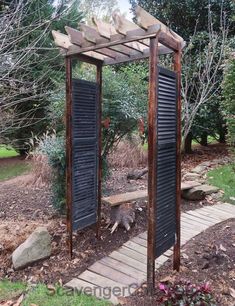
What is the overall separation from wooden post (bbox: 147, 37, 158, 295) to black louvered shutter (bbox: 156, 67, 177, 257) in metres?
0.09

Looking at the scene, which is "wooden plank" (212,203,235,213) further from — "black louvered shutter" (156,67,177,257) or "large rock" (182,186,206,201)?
"black louvered shutter" (156,67,177,257)

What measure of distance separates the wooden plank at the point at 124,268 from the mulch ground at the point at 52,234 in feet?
0.35

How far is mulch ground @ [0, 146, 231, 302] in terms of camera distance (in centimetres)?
264

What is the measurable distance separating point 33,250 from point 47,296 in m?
0.55

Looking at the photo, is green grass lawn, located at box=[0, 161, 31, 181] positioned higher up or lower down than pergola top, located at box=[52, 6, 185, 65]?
lower down

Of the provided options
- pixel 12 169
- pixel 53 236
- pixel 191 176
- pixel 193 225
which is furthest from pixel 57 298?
pixel 12 169

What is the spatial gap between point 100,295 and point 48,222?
1540 mm

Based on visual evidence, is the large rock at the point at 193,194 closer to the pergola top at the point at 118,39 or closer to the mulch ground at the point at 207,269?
the mulch ground at the point at 207,269

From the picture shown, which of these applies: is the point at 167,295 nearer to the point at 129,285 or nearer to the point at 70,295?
the point at 129,285

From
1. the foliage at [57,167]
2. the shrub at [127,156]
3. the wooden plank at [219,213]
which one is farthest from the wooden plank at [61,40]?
the shrub at [127,156]

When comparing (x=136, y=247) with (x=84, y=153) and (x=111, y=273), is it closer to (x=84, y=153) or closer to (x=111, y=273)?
(x=111, y=273)

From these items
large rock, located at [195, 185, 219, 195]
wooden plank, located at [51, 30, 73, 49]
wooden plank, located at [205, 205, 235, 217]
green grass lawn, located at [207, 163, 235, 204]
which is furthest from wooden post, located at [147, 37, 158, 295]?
green grass lawn, located at [207, 163, 235, 204]

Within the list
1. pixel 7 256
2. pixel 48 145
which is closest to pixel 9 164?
pixel 48 145

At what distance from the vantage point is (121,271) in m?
2.61
